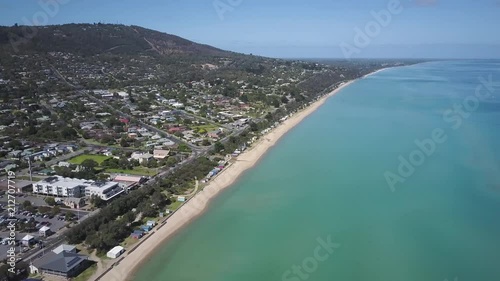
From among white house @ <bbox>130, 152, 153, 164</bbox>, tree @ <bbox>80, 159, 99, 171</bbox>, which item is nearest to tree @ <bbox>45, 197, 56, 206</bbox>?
tree @ <bbox>80, 159, 99, 171</bbox>

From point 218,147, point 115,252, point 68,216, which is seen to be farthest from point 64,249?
point 218,147

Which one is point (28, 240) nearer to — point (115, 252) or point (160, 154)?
point (115, 252)

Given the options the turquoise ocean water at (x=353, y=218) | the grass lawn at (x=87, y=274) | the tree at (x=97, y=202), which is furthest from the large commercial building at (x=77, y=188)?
the grass lawn at (x=87, y=274)

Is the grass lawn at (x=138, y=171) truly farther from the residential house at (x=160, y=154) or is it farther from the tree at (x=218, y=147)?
the tree at (x=218, y=147)

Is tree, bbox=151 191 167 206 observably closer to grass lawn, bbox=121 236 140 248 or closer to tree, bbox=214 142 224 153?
grass lawn, bbox=121 236 140 248

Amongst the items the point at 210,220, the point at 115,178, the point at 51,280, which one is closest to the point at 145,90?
the point at 115,178

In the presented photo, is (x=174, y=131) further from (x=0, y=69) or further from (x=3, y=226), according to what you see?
(x=0, y=69)
